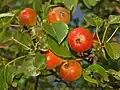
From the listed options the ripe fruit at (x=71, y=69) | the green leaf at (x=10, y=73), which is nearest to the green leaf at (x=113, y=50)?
the ripe fruit at (x=71, y=69)

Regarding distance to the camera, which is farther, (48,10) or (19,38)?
(48,10)

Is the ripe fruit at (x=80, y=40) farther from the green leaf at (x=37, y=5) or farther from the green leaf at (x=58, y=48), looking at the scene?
the green leaf at (x=37, y=5)

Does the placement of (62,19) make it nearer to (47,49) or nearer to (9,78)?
(47,49)

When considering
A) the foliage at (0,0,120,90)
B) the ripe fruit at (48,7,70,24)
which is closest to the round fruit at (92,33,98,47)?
the foliage at (0,0,120,90)

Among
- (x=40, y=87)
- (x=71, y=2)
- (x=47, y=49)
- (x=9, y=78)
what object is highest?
(x=71, y=2)

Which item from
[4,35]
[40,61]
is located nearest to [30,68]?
[40,61]

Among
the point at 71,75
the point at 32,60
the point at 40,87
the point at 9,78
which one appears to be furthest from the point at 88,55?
the point at 40,87

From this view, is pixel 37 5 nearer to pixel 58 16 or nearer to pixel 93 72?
pixel 58 16
